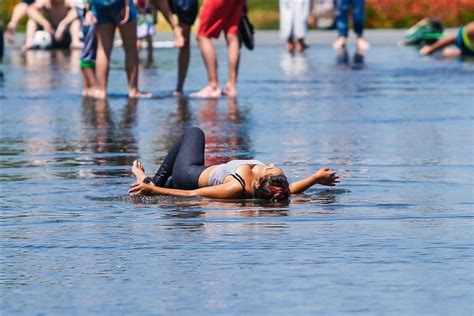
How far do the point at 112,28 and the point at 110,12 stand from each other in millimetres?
343

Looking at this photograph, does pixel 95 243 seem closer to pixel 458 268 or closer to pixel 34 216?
pixel 34 216

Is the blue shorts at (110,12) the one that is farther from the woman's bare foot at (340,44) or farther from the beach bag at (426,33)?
the beach bag at (426,33)

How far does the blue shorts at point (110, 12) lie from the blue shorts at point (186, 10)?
87 centimetres

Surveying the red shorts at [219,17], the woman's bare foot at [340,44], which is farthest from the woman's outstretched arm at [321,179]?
the woman's bare foot at [340,44]

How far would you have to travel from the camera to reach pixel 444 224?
30.9 ft

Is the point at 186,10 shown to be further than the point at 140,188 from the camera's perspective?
Yes

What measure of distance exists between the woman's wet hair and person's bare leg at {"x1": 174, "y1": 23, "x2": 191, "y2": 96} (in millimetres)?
8370

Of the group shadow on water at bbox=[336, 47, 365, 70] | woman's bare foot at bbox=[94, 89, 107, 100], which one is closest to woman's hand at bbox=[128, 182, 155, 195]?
woman's bare foot at bbox=[94, 89, 107, 100]

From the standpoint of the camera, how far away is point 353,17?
3000cm

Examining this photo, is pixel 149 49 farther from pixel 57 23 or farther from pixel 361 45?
pixel 57 23

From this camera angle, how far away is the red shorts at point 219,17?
1841cm

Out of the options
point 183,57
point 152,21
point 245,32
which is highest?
point 245,32

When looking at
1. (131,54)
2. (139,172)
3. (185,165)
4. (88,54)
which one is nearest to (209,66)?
(131,54)

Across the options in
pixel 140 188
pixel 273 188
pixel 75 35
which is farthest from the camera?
pixel 75 35
